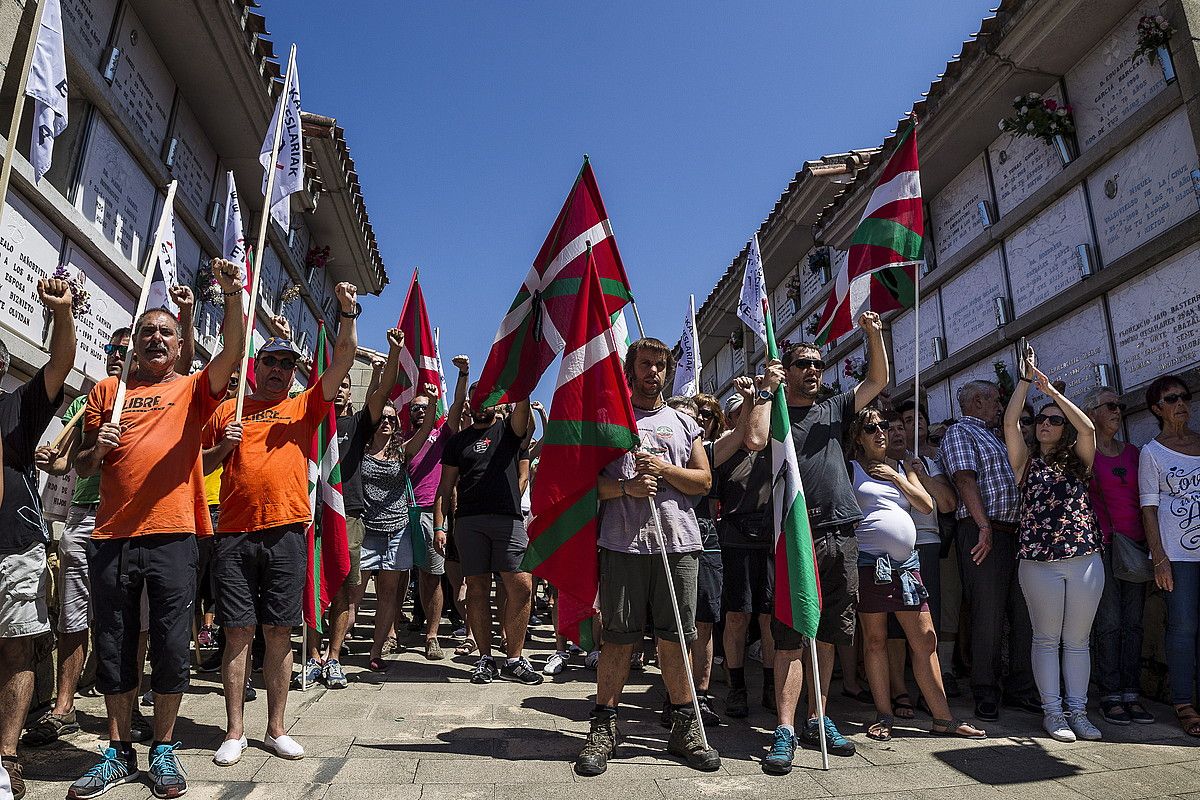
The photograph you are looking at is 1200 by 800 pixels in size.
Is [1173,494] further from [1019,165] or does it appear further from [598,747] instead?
[1019,165]

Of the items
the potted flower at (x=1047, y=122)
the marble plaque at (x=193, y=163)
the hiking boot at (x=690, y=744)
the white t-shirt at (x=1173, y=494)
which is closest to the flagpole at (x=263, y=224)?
the hiking boot at (x=690, y=744)

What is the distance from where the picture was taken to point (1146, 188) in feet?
21.2

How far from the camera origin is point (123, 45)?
7.29 m

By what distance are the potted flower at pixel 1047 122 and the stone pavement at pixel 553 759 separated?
5.01m

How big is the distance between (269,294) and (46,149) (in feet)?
27.1

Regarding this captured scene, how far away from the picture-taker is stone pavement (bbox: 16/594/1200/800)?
3.53 m

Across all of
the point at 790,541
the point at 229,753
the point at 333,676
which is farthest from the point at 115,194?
the point at 790,541

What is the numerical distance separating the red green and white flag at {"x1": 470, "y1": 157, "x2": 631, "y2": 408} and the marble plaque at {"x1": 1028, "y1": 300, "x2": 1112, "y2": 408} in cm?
451

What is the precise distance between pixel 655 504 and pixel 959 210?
23.7ft

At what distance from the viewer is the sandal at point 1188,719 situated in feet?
15.1

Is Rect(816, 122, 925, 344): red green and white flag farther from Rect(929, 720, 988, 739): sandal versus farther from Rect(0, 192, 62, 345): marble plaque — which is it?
Rect(0, 192, 62, 345): marble plaque

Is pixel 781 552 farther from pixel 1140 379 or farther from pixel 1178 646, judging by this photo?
pixel 1140 379

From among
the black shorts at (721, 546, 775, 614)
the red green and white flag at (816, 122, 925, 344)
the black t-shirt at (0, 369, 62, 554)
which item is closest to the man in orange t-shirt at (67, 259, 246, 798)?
the black t-shirt at (0, 369, 62, 554)

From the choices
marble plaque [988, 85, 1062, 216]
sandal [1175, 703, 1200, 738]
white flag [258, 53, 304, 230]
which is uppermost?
marble plaque [988, 85, 1062, 216]
